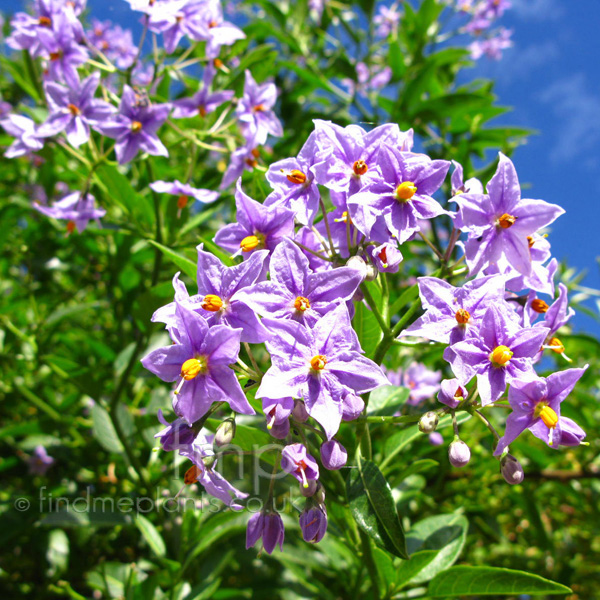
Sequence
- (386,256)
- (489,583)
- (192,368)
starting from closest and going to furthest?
(192,368)
(386,256)
(489,583)

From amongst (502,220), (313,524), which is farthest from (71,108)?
(313,524)

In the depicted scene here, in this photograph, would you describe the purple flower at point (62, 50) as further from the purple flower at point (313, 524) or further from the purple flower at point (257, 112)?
the purple flower at point (313, 524)

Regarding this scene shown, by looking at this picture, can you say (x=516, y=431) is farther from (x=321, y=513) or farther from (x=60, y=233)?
(x=60, y=233)

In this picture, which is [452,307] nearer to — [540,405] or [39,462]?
[540,405]

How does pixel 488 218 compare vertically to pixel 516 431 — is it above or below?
above

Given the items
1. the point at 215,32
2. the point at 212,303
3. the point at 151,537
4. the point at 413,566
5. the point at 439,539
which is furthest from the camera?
the point at 215,32

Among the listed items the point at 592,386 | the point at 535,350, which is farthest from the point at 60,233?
the point at 592,386

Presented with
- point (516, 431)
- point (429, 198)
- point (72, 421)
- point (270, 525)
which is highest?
point (429, 198)
